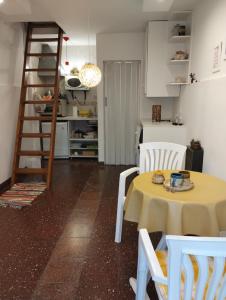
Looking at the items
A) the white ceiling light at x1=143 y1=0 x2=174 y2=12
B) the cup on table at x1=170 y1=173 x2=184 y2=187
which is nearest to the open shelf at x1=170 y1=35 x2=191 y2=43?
the white ceiling light at x1=143 y1=0 x2=174 y2=12

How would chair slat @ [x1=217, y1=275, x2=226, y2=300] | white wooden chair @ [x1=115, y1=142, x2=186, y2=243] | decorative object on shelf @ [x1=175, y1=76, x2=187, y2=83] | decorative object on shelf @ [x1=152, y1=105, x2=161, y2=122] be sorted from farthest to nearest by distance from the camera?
decorative object on shelf @ [x1=152, y1=105, x2=161, y2=122]
decorative object on shelf @ [x1=175, y1=76, x2=187, y2=83]
white wooden chair @ [x1=115, y1=142, x2=186, y2=243]
chair slat @ [x1=217, y1=275, x2=226, y2=300]

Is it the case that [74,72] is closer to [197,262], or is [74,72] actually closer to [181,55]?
[181,55]

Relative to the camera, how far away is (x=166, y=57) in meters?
3.93

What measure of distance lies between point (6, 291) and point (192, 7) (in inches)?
149

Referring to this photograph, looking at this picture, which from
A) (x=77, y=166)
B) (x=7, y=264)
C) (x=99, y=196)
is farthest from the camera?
(x=77, y=166)

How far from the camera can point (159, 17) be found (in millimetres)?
3676

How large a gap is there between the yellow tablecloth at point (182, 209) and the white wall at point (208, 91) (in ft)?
2.75

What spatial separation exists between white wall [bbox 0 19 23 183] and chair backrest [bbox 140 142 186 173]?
7.51ft

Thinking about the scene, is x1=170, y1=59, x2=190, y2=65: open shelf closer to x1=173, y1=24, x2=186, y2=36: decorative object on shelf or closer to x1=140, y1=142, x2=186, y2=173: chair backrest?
x1=173, y1=24, x2=186, y2=36: decorative object on shelf

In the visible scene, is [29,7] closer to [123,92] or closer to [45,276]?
[123,92]

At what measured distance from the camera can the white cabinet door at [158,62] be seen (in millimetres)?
3855

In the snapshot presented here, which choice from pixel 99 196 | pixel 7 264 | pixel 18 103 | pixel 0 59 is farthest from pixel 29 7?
pixel 7 264

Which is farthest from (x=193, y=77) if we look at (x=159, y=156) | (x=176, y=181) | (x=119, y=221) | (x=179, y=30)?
(x=119, y=221)

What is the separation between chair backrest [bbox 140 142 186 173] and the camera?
270 cm
